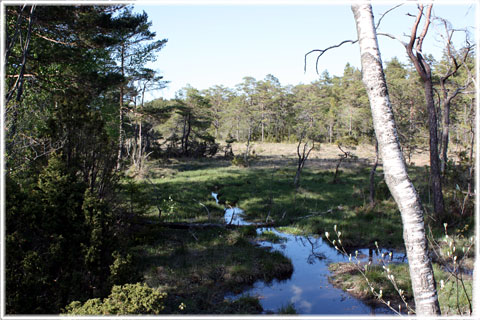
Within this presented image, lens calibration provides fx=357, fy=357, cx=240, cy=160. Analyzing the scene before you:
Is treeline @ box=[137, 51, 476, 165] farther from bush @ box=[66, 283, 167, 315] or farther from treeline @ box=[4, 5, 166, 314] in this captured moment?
bush @ box=[66, 283, 167, 315]

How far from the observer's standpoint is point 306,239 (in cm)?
1056

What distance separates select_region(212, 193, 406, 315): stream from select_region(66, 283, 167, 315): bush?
117 inches

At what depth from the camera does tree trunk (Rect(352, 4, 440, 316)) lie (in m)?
2.59

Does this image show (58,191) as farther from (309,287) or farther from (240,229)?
(240,229)

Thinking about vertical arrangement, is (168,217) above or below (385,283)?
above

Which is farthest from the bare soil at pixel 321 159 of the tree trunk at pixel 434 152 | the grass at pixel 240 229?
the tree trunk at pixel 434 152

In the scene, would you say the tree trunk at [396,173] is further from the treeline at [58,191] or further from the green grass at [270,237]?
the green grass at [270,237]

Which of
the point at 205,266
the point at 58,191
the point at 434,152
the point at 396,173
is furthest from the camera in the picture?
the point at 434,152

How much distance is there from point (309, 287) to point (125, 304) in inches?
181

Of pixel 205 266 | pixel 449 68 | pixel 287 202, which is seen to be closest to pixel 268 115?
pixel 287 202

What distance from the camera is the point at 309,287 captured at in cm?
743

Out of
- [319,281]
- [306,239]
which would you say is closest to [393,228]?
[306,239]

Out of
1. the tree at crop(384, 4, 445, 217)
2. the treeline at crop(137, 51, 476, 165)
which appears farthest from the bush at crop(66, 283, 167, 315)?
the treeline at crop(137, 51, 476, 165)

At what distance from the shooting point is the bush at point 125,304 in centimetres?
374
